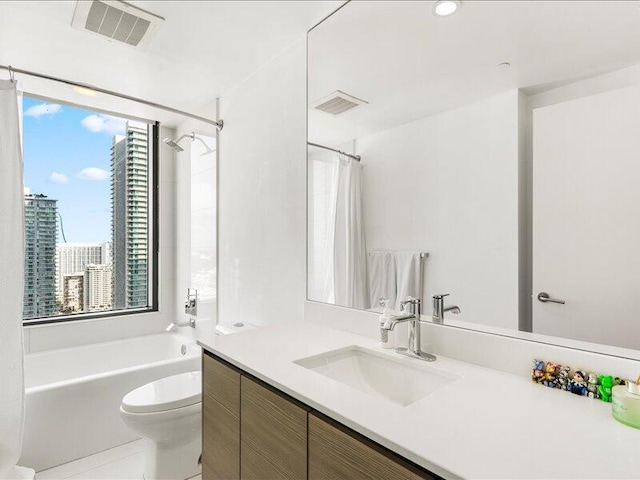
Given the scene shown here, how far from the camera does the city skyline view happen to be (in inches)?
106

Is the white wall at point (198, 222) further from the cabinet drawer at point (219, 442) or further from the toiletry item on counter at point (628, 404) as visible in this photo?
the toiletry item on counter at point (628, 404)

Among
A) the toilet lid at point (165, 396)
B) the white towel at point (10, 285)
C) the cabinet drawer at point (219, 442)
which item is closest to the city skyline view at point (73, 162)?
the white towel at point (10, 285)

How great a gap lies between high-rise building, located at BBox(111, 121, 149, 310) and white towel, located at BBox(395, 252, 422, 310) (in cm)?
262

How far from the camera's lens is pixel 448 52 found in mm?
1285

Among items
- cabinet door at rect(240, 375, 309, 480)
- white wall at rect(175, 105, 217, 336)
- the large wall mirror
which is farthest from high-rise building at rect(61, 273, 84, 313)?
→ cabinet door at rect(240, 375, 309, 480)

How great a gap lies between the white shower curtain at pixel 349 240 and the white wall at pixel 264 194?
0.81ft

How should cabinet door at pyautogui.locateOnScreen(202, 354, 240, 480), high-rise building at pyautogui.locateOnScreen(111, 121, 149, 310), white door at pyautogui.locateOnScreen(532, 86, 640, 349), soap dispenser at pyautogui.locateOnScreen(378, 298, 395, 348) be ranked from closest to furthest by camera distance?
white door at pyautogui.locateOnScreen(532, 86, 640, 349) → cabinet door at pyautogui.locateOnScreen(202, 354, 240, 480) → soap dispenser at pyautogui.locateOnScreen(378, 298, 395, 348) → high-rise building at pyautogui.locateOnScreen(111, 121, 149, 310)

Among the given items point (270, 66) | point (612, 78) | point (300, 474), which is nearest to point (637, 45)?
point (612, 78)

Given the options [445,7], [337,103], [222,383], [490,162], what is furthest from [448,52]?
[222,383]

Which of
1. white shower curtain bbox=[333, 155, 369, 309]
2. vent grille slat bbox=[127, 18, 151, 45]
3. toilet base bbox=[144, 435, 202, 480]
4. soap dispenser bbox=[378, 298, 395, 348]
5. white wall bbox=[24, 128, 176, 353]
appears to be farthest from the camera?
white wall bbox=[24, 128, 176, 353]

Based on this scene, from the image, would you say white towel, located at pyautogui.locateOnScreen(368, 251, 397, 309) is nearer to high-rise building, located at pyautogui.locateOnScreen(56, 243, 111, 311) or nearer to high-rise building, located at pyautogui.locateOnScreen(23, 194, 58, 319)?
high-rise building, located at pyautogui.locateOnScreen(56, 243, 111, 311)

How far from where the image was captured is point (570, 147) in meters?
0.99

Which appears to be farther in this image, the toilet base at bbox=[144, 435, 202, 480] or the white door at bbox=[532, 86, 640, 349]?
the toilet base at bbox=[144, 435, 202, 480]

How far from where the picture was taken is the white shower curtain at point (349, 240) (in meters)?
1.58
